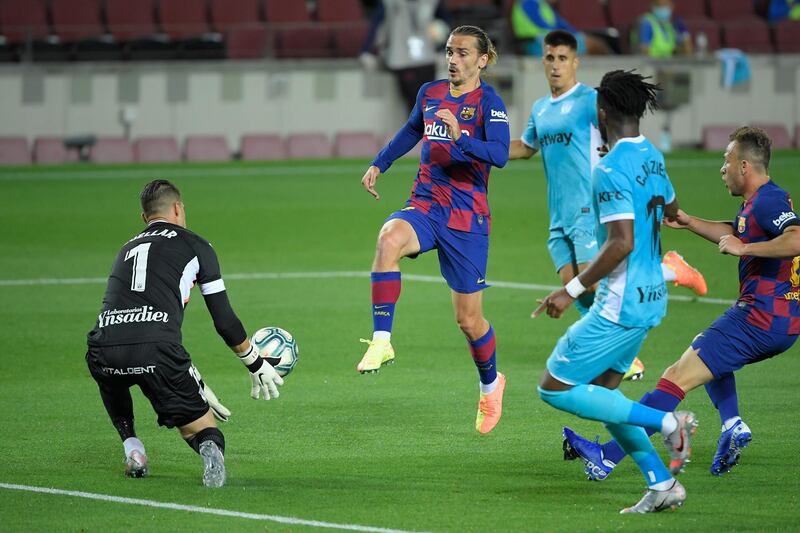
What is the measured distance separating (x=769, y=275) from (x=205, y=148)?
21.0m

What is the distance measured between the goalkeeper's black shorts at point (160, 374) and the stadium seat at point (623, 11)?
2442 centimetres

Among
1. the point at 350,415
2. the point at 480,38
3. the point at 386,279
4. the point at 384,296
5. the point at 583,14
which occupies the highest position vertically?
the point at 583,14

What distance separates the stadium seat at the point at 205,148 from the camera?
89.6 feet

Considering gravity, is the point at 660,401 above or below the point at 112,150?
below

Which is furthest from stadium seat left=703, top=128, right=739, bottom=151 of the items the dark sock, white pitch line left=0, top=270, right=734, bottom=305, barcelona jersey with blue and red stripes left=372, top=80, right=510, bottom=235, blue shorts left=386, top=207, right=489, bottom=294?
the dark sock

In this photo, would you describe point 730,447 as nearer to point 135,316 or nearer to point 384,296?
point 384,296

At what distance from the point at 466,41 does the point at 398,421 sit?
249 cm

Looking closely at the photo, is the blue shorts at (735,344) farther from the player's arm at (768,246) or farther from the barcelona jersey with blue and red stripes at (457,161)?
the barcelona jersey with blue and red stripes at (457,161)

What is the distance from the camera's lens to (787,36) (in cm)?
2945

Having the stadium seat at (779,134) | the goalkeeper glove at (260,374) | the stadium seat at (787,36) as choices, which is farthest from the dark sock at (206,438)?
the stadium seat at (787,36)

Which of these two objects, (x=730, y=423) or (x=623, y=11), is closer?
(x=730, y=423)

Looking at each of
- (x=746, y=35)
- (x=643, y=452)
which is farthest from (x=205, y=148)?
(x=643, y=452)

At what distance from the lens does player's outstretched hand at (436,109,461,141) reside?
8.04 m

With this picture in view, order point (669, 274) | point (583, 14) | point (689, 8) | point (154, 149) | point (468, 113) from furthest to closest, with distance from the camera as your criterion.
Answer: point (689, 8) < point (583, 14) < point (154, 149) < point (669, 274) < point (468, 113)
